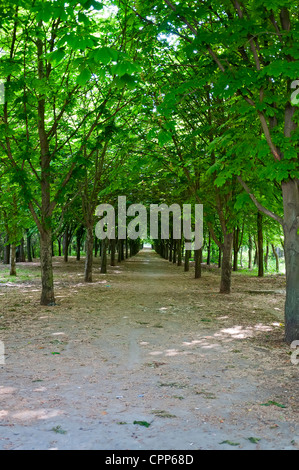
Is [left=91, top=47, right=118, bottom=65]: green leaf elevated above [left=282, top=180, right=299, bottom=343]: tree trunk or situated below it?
above

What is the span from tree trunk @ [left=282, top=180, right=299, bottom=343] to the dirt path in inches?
→ 17.7

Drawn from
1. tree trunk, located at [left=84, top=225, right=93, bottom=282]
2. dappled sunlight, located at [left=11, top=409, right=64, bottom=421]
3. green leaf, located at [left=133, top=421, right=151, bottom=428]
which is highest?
tree trunk, located at [left=84, top=225, right=93, bottom=282]

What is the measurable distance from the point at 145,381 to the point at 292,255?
373 centimetres

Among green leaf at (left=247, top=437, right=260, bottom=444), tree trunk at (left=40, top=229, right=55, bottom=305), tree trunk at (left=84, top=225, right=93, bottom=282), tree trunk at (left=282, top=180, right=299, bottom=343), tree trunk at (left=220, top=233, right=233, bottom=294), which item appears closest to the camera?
green leaf at (left=247, top=437, right=260, bottom=444)

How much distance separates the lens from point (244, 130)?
835 centimetres

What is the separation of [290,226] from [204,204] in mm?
9651

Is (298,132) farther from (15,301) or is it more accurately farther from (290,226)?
(15,301)

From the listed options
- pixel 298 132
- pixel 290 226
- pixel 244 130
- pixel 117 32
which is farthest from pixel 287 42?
pixel 117 32

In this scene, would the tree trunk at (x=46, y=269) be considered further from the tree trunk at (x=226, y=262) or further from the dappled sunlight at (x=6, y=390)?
the dappled sunlight at (x=6, y=390)

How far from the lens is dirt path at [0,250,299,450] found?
3660 millimetres

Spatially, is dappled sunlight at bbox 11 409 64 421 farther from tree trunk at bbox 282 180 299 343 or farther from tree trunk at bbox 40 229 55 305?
tree trunk at bbox 40 229 55 305

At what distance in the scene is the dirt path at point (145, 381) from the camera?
366cm

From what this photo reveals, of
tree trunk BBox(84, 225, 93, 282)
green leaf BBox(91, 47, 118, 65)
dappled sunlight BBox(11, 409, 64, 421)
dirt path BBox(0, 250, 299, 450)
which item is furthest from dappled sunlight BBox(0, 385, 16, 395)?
tree trunk BBox(84, 225, 93, 282)

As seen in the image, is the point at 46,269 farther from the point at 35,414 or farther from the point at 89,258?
the point at 35,414
